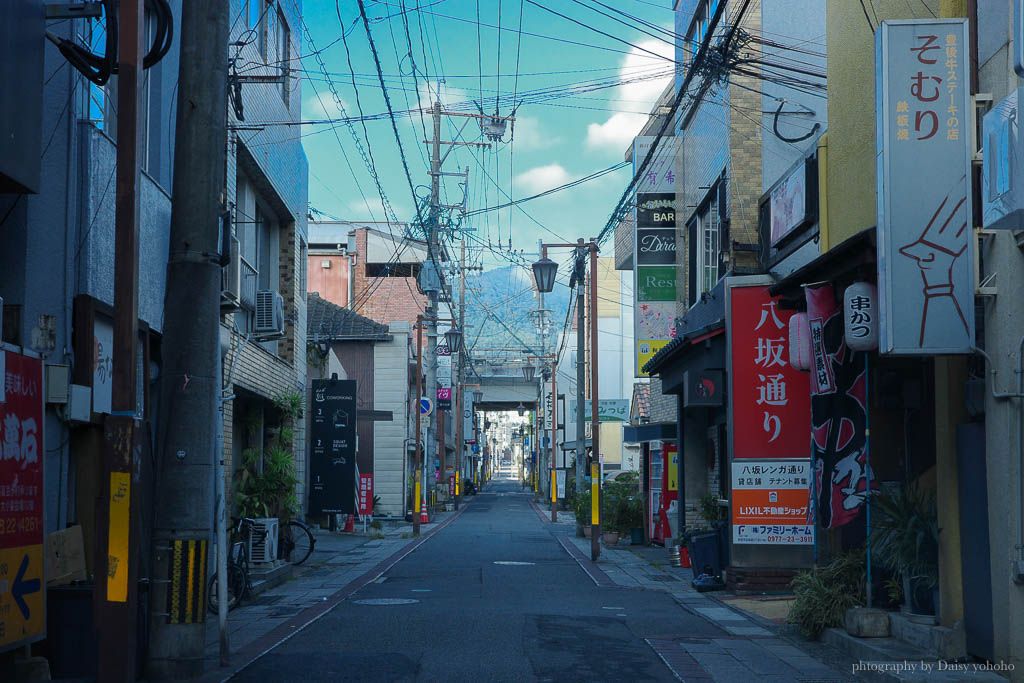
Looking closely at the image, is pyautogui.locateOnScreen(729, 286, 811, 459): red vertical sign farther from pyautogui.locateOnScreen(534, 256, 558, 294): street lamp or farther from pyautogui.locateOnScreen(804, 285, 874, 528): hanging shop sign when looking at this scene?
pyautogui.locateOnScreen(534, 256, 558, 294): street lamp

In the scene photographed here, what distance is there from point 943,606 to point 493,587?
8.28m

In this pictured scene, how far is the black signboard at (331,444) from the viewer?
26.8 m

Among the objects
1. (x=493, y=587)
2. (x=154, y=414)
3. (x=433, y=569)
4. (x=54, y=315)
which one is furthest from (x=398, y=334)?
(x=54, y=315)

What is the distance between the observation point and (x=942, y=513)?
991 centimetres

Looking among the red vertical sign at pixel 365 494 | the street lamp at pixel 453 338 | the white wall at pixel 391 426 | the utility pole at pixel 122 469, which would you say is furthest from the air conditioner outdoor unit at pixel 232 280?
the white wall at pixel 391 426

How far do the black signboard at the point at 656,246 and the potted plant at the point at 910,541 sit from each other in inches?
604

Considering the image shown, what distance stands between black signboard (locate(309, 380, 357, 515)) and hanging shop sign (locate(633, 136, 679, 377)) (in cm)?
746

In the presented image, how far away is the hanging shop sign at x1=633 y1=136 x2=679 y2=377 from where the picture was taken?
25.7 metres

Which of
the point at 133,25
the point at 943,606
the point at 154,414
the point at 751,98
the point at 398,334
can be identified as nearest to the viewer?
the point at 133,25

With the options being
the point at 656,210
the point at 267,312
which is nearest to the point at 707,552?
the point at 267,312

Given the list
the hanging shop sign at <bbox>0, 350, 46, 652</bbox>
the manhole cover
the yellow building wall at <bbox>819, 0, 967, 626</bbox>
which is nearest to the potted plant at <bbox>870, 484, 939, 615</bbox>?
the yellow building wall at <bbox>819, 0, 967, 626</bbox>

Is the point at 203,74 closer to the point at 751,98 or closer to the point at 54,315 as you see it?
the point at 54,315

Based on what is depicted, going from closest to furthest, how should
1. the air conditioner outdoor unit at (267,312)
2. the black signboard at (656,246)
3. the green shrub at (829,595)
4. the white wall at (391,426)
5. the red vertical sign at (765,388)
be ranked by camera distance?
the green shrub at (829,595), the red vertical sign at (765,388), the air conditioner outdoor unit at (267,312), the black signboard at (656,246), the white wall at (391,426)

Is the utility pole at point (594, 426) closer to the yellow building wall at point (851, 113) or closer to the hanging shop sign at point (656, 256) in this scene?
the hanging shop sign at point (656, 256)
